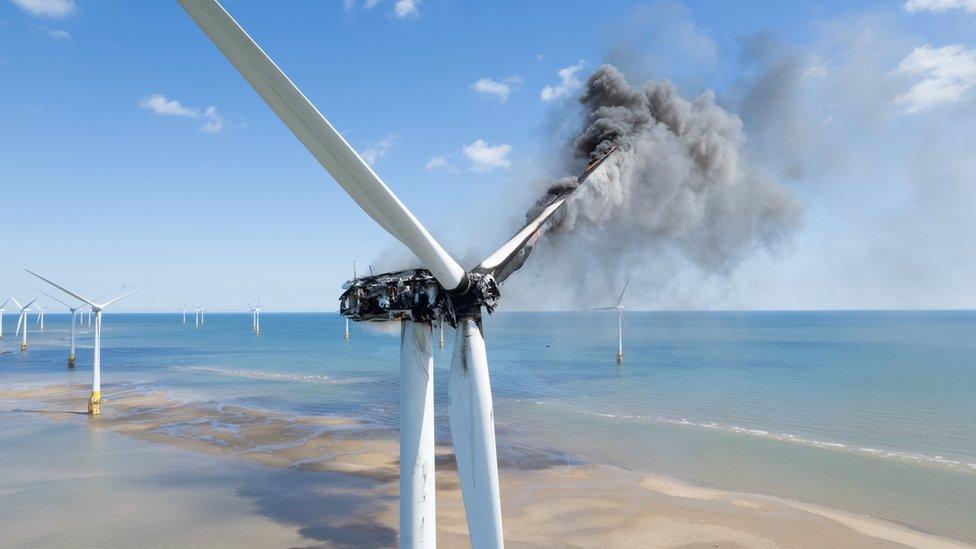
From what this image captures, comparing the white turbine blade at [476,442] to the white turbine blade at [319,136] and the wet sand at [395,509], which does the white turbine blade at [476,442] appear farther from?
the wet sand at [395,509]

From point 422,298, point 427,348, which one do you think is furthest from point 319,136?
point 427,348

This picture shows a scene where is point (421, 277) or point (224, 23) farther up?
point (224, 23)

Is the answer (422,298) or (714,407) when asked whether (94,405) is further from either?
(714,407)

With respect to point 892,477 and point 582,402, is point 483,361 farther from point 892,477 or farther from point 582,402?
point 582,402

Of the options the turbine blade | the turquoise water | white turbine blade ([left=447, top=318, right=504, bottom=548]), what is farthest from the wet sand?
the turbine blade

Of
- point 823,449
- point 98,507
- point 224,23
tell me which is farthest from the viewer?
point 823,449

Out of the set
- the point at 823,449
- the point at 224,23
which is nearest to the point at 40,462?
the point at 224,23

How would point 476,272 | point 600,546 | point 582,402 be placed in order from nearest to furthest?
point 476,272, point 600,546, point 582,402

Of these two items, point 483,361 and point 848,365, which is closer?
point 483,361
